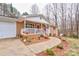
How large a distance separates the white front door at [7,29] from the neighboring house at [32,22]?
6 centimetres

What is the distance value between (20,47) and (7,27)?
0.29m

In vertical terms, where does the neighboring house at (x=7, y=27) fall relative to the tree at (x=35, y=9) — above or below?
below

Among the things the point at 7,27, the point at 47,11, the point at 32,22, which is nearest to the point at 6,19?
the point at 7,27

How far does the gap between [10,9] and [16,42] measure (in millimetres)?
413

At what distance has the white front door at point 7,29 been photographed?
6.55ft

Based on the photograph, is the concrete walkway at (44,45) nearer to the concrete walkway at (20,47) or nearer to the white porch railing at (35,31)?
the concrete walkway at (20,47)

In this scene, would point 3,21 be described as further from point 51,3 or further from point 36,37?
point 51,3

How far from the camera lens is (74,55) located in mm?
2025

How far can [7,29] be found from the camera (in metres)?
2.00

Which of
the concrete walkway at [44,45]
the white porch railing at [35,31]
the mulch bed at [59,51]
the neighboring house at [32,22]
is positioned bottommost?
the mulch bed at [59,51]

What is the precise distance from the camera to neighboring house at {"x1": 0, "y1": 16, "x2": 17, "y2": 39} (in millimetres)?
1993

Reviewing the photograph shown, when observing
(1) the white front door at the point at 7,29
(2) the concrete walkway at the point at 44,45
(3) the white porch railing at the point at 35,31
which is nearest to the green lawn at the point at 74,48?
(2) the concrete walkway at the point at 44,45

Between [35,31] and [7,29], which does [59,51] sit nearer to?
[35,31]

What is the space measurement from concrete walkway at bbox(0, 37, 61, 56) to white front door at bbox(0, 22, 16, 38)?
63 millimetres
